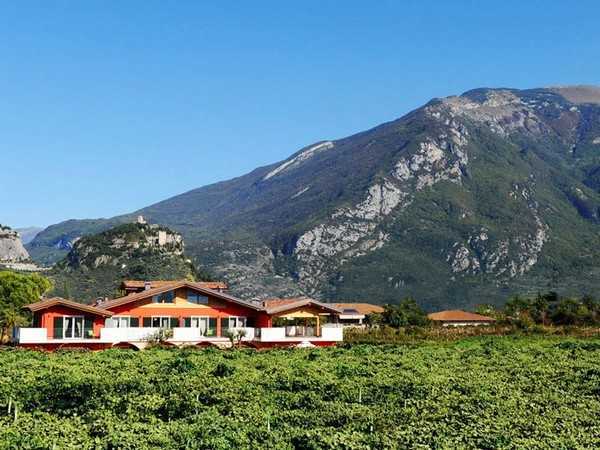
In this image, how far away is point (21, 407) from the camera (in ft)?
89.3

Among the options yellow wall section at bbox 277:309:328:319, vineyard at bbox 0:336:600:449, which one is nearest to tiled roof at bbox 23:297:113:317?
yellow wall section at bbox 277:309:328:319

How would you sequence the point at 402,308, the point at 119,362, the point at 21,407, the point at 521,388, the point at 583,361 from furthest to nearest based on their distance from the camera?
the point at 402,308 → the point at 583,361 → the point at 119,362 → the point at 521,388 → the point at 21,407

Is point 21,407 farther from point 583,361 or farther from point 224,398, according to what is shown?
point 583,361

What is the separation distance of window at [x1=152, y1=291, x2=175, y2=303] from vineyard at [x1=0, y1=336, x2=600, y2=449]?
85.0 feet

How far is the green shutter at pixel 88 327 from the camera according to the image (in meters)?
61.2

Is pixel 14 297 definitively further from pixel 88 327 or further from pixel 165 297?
pixel 88 327

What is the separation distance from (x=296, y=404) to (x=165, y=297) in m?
40.9

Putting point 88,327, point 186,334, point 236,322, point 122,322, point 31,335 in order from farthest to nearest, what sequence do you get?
point 236,322, point 122,322, point 186,334, point 88,327, point 31,335

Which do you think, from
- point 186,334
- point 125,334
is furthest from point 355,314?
point 125,334

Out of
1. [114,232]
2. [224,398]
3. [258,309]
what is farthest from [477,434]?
[114,232]

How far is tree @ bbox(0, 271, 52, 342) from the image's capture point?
85719mm

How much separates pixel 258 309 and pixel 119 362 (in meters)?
29.5

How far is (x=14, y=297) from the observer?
88.6 meters

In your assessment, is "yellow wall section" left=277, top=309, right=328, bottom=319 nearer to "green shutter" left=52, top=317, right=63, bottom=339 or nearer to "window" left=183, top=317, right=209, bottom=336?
"window" left=183, top=317, right=209, bottom=336
